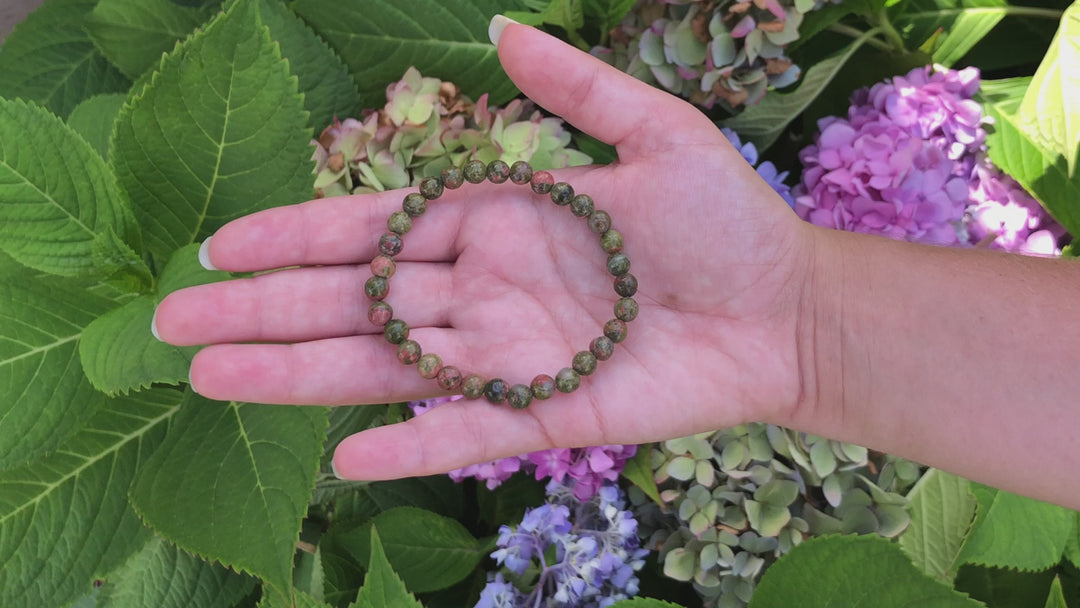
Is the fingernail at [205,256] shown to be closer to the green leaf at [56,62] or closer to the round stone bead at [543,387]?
the round stone bead at [543,387]

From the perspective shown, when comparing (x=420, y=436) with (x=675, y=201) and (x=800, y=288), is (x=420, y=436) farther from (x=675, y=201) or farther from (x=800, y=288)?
(x=800, y=288)

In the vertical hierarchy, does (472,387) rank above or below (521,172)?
below

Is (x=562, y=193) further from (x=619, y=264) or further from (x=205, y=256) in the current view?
(x=205, y=256)

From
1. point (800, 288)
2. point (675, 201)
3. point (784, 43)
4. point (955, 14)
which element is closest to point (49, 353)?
point (675, 201)

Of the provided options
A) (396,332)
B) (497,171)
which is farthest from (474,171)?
(396,332)

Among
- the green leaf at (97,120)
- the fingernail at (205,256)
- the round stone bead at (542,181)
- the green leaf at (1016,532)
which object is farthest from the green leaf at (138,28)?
the green leaf at (1016,532)

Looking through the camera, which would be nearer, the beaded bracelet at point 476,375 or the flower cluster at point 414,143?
the beaded bracelet at point 476,375
